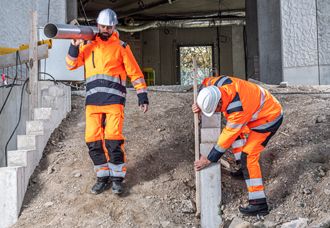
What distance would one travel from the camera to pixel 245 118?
3.92 metres

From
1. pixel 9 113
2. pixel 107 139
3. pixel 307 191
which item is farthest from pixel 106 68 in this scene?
pixel 9 113

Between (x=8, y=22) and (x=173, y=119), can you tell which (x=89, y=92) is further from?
(x=8, y=22)

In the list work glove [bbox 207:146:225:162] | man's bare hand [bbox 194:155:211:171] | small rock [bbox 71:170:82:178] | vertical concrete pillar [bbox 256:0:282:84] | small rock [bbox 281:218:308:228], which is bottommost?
small rock [bbox 281:218:308:228]

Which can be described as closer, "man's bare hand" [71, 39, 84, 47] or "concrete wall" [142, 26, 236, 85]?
"man's bare hand" [71, 39, 84, 47]

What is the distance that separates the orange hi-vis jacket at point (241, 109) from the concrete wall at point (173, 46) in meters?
14.1

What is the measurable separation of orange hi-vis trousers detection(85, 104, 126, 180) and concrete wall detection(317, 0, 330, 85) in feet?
16.4

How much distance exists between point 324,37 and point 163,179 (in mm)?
5032

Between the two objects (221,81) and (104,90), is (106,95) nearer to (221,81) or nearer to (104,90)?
(104,90)

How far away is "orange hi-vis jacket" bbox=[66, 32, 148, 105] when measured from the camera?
4.48 m

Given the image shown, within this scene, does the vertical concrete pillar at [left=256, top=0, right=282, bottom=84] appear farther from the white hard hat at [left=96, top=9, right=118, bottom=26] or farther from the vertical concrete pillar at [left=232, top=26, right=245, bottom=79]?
the vertical concrete pillar at [left=232, top=26, right=245, bottom=79]

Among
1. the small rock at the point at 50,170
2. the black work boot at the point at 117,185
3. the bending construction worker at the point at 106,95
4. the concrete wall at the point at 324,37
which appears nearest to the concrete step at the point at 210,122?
the bending construction worker at the point at 106,95

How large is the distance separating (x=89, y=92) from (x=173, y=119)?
196 cm

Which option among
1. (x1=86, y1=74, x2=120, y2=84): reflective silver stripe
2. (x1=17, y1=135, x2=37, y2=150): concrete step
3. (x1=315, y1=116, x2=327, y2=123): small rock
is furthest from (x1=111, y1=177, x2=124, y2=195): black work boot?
(x1=315, y1=116, x2=327, y2=123): small rock

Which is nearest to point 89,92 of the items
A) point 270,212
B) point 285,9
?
point 270,212
